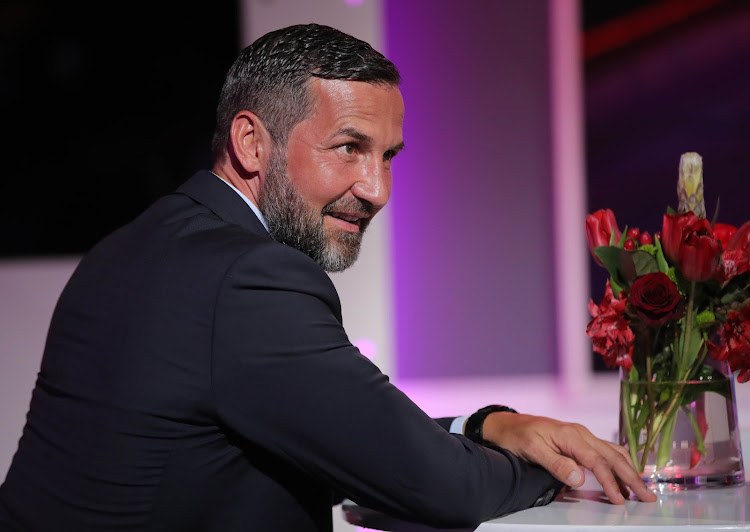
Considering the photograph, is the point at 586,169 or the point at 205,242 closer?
the point at 205,242

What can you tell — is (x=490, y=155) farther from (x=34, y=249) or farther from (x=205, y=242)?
(x=205, y=242)

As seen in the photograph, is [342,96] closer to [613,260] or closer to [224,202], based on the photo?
[224,202]

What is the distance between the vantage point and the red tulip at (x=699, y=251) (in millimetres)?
1372

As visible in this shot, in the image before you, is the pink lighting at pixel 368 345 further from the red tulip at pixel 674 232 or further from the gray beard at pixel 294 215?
the red tulip at pixel 674 232

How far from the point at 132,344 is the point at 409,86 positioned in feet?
9.94

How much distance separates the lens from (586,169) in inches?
163

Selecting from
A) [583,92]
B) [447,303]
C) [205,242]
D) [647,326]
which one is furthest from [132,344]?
[583,92]

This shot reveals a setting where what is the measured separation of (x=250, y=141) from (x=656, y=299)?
68 cm

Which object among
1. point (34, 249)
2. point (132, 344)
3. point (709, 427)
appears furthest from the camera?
point (34, 249)

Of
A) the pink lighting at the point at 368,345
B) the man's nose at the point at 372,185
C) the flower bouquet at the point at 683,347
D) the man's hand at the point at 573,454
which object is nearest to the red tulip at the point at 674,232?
the flower bouquet at the point at 683,347

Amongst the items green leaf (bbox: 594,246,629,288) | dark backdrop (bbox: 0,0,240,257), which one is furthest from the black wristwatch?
dark backdrop (bbox: 0,0,240,257)

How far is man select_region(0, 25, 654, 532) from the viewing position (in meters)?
1.20

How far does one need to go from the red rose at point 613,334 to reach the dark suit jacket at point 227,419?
0.75ft

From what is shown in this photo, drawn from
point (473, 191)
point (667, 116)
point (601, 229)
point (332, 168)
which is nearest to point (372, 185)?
point (332, 168)
